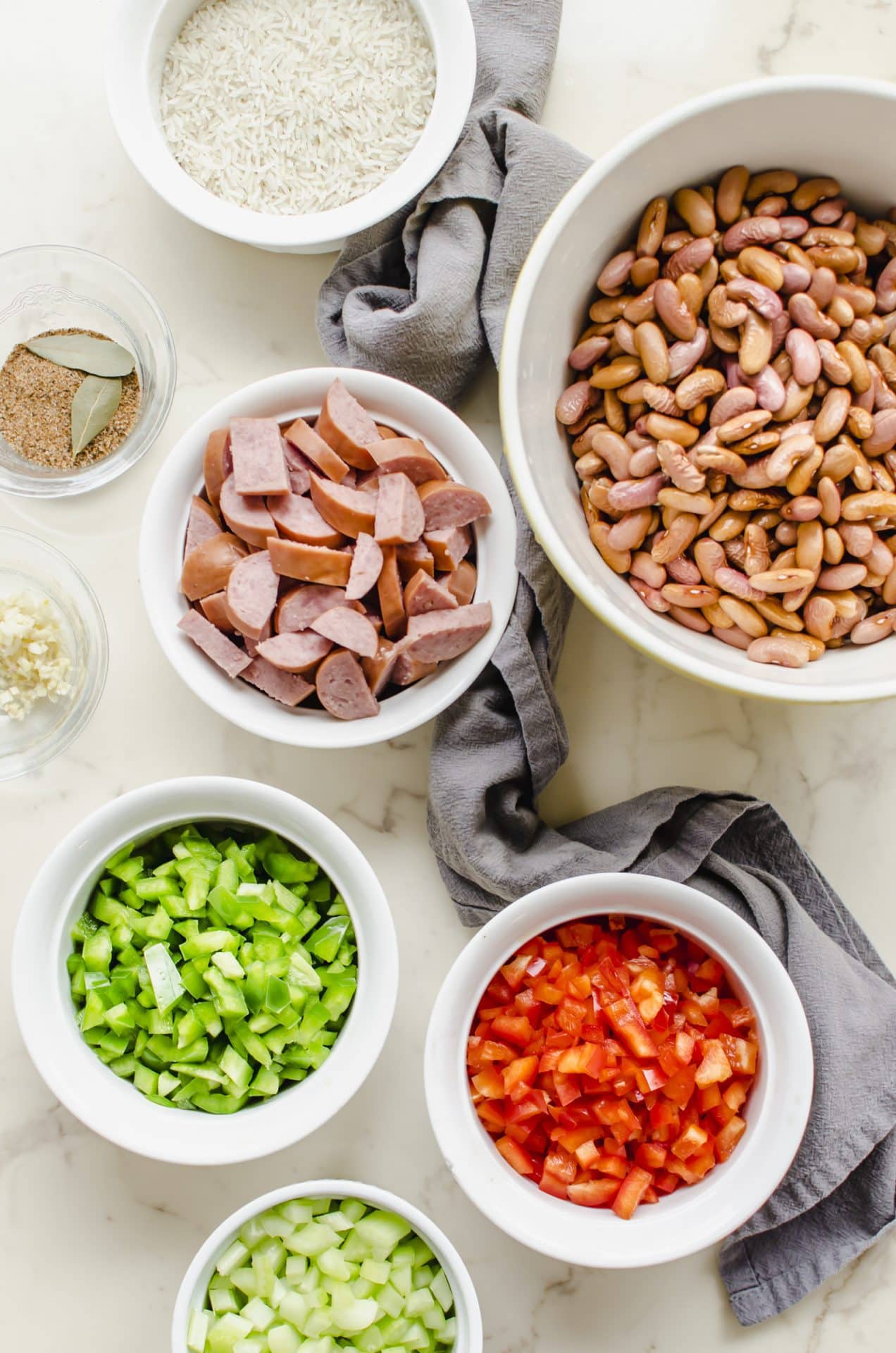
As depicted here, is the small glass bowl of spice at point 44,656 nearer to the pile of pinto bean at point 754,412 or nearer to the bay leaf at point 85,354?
the bay leaf at point 85,354

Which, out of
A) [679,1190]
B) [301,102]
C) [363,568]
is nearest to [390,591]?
[363,568]

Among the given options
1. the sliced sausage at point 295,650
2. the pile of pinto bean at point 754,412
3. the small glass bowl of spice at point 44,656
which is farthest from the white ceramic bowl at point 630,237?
the small glass bowl of spice at point 44,656

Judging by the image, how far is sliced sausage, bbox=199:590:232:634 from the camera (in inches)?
54.1

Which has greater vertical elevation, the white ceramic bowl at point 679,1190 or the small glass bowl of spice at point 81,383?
the small glass bowl of spice at point 81,383

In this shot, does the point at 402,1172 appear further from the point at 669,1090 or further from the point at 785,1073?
the point at 785,1073

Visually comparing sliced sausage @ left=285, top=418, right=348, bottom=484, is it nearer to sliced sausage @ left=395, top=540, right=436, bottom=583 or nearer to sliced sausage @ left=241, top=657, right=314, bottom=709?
sliced sausage @ left=395, top=540, right=436, bottom=583

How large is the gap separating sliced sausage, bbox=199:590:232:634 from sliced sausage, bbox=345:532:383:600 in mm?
161

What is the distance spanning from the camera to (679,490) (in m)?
1.22

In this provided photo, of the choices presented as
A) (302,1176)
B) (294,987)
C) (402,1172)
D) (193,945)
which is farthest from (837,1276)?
(193,945)

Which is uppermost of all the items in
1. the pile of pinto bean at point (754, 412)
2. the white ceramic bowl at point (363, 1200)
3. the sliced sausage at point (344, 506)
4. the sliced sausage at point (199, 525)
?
the pile of pinto bean at point (754, 412)

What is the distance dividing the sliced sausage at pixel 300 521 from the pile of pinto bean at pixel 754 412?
33 centimetres

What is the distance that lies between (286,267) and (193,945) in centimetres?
95

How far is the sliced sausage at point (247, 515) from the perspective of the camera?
1357 mm

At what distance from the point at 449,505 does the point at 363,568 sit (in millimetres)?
135
